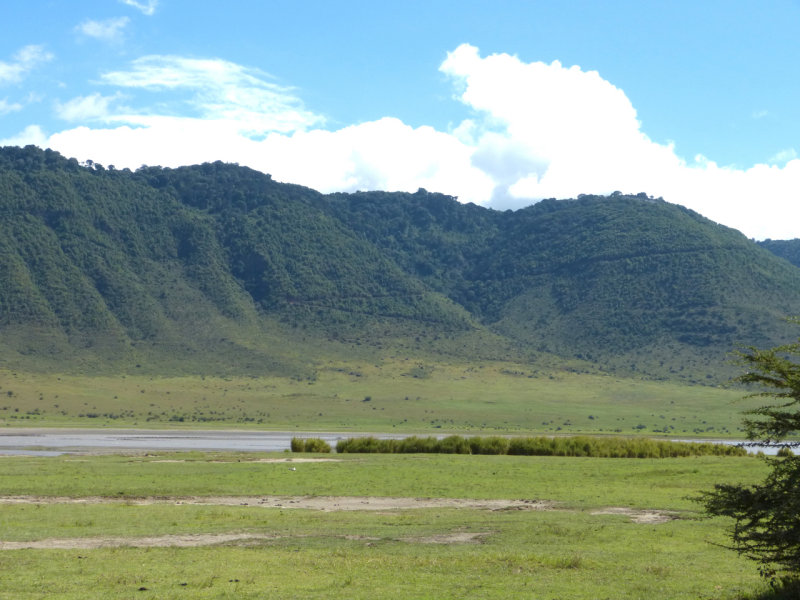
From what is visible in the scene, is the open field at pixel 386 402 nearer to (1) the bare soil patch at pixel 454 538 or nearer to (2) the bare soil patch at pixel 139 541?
(1) the bare soil patch at pixel 454 538

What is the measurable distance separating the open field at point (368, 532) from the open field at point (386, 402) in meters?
52.4

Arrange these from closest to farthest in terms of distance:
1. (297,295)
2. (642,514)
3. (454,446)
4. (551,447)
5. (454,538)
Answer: (454,538) < (642,514) < (551,447) < (454,446) < (297,295)

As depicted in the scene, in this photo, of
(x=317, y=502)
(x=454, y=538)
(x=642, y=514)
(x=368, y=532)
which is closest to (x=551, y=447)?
(x=317, y=502)

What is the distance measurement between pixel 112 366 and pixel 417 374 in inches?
1584

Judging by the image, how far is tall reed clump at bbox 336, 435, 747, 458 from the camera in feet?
167

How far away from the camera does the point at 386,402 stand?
11906 centimetres

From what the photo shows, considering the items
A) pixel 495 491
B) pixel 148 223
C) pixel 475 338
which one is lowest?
pixel 495 491

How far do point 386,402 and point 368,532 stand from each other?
9531 centimetres

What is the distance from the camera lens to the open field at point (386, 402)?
339 feet

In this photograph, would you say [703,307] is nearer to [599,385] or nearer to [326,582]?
[599,385]

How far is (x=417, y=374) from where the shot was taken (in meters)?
135

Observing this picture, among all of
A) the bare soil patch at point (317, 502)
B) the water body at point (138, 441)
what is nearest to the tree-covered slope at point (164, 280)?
the water body at point (138, 441)

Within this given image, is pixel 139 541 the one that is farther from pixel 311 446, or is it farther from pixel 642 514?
pixel 311 446

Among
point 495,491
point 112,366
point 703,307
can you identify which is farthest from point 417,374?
point 495,491
